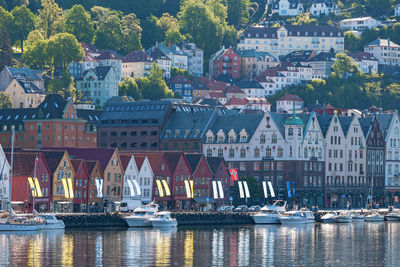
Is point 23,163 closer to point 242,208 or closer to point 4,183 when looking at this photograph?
point 4,183

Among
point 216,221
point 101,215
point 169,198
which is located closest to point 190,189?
point 169,198

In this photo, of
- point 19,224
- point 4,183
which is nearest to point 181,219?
point 4,183

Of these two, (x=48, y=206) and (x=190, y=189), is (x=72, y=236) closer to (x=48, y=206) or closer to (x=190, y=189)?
(x=48, y=206)

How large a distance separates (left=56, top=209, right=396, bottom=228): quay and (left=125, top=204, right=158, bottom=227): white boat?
4.66 ft

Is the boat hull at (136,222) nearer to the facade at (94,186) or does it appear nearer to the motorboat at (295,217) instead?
the facade at (94,186)

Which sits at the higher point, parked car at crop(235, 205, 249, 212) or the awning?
the awning

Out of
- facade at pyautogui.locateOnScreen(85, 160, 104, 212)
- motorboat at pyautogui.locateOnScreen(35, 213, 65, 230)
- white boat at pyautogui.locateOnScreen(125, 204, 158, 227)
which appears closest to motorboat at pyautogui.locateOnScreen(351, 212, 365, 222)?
facade at pyautogui.locateOnScreen(85, 160, 104, 212)

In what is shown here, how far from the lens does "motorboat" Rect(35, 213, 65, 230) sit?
14712cm

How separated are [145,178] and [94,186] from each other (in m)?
10.1

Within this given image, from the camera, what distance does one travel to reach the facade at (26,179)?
161m

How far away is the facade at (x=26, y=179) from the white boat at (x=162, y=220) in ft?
50.7

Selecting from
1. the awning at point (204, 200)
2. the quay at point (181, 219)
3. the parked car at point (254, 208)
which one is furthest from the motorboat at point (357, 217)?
the awning at point (204, 200)

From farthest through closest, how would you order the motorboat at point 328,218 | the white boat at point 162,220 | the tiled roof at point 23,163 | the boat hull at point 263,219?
the motorboat at point 328,218 < the boat hull at point 263,219 < the tiled roof at point 23,163 < the white boat at point 162,220

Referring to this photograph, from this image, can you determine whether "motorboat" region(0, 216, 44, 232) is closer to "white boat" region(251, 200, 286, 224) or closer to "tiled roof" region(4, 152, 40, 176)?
"tiled roof" region(4, 152, 40, 176)
